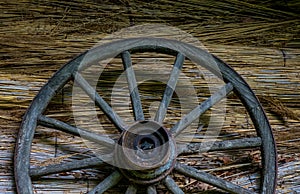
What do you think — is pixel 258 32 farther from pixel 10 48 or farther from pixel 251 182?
pixel 10 48

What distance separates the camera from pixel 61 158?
5.97ft

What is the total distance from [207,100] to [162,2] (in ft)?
1.75

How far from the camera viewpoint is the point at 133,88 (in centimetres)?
186

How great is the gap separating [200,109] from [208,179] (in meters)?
0.26

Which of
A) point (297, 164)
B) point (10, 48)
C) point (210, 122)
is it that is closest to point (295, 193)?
point (297, 164)

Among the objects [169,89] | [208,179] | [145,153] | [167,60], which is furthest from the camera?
[167,60]

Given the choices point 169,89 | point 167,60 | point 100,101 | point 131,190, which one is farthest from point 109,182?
point 167,60

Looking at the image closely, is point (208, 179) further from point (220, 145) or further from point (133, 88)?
point (133, 88)

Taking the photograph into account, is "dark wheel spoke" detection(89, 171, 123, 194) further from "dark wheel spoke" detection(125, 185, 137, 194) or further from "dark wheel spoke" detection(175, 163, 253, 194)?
"dark wheel spoke" detection(175, 163, 253, 194)

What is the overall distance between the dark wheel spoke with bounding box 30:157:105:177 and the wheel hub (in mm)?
82

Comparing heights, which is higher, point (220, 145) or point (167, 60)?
point (167, 60)

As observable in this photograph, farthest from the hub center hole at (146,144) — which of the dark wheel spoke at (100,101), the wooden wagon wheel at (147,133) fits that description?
the dark wheel spoke at (100,101)

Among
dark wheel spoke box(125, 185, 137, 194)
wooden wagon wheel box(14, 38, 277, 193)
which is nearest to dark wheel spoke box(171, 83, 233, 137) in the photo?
wooden wagon wheel box(14, 38, 277, 193)

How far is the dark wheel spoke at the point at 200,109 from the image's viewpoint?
180 centimetres
